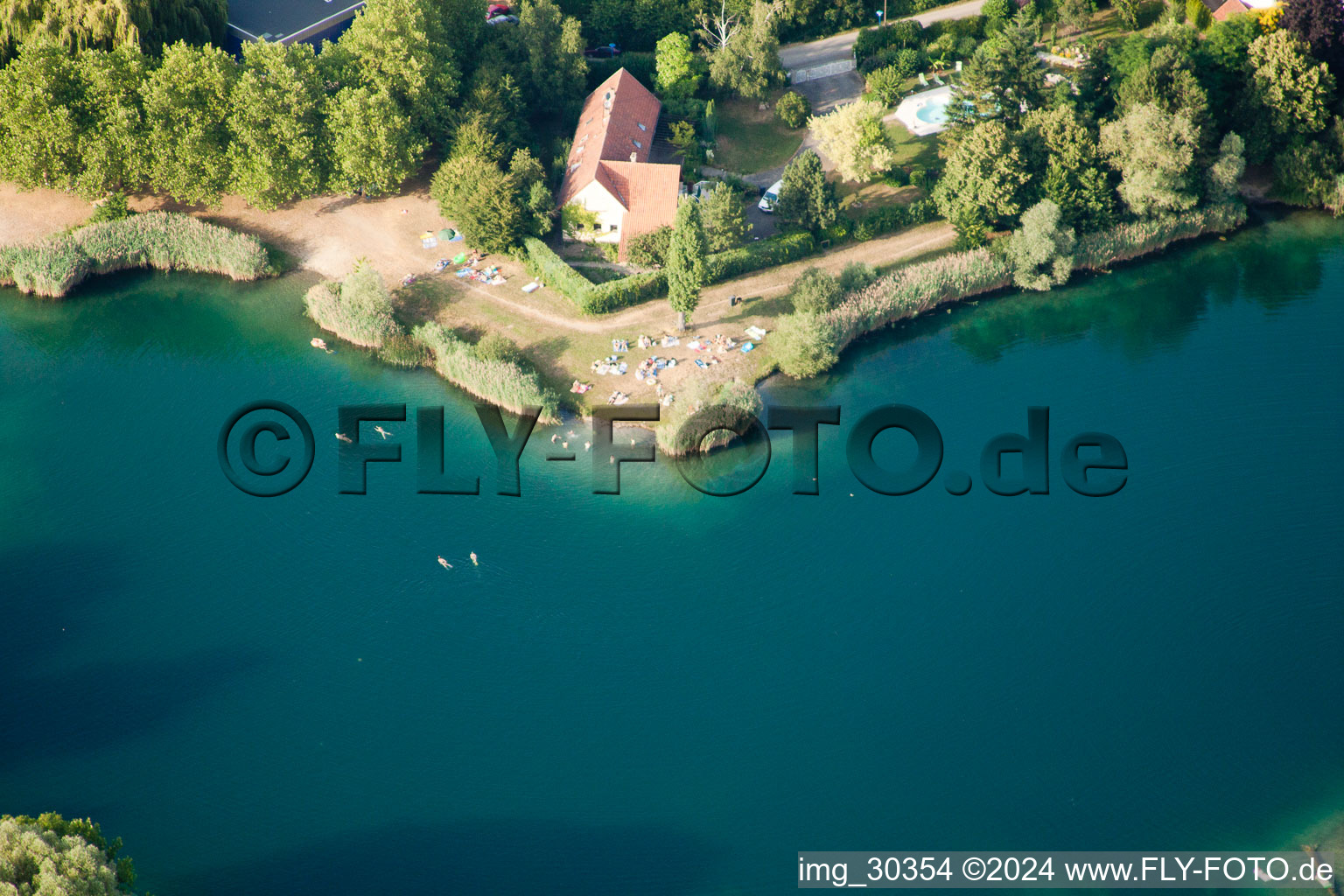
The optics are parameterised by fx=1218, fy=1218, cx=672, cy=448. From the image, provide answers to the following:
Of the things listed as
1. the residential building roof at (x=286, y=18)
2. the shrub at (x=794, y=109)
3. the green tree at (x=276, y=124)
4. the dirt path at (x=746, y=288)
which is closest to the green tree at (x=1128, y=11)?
the shrub at (x=794, y=109)

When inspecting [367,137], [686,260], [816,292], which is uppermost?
[367,137]

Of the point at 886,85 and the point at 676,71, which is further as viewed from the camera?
the point at 886,85

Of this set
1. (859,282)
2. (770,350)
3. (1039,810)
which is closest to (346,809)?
(1039,810)

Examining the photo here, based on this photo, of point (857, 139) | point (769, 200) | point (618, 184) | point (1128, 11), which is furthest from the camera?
point (1128, 11)

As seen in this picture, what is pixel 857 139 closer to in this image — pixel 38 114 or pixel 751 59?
pixel 751 59

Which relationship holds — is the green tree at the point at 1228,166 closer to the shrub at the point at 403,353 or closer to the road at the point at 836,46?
the road at the point at 836,46

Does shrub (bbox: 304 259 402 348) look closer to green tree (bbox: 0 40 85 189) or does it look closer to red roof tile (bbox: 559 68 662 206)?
red roof tile (bbox: 559 68 662 206)

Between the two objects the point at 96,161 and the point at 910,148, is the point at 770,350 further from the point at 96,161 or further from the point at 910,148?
the point at 96,161

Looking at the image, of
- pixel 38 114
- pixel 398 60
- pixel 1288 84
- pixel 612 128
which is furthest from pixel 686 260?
pixel 1288 84
